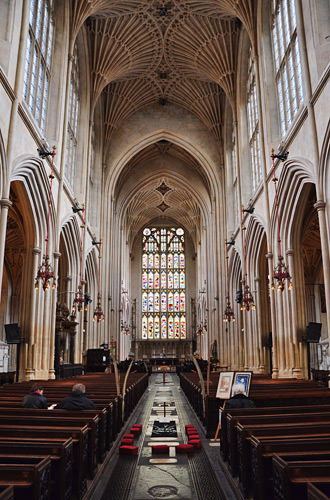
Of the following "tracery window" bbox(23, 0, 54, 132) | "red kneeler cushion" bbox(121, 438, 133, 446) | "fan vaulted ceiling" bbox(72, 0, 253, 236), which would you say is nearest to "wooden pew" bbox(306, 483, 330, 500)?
"red kneeler cushion" bbox(121, 438, 133, 446)

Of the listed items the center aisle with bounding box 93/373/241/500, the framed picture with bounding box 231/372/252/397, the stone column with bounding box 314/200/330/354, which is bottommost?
the center aisle with bounding box 93/373/241/500

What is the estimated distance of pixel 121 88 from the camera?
84.6 feet

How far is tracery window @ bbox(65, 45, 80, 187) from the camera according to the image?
19058mm

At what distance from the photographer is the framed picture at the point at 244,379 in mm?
6168

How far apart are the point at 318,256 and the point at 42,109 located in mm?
17231

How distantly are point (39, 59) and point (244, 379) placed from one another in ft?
42.0

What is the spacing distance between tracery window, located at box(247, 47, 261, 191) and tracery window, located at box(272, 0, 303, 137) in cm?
328

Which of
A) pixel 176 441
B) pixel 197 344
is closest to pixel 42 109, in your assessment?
pixel 176 441

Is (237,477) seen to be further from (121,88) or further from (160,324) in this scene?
(160,324)

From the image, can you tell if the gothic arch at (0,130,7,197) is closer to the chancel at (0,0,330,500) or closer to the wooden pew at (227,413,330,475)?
the chancel at (0,0,330,500)

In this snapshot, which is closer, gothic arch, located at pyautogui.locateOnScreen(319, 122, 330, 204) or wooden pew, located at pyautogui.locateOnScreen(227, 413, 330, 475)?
wooden pew, located at pyautogui.locateOnScreen(227, 413, 330, 475)

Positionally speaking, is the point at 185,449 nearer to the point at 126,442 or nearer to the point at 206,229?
the point at 126,442

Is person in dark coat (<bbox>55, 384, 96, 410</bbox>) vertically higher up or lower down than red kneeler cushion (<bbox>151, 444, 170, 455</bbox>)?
higher up

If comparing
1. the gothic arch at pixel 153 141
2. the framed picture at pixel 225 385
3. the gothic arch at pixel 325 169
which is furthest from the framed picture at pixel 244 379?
the gothic arch at pixel 153 141
